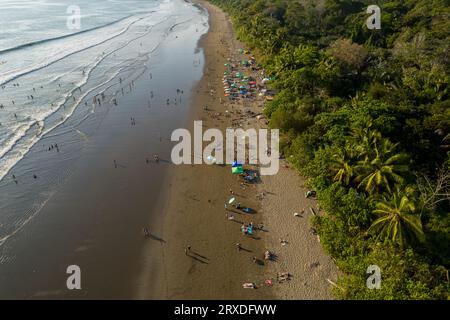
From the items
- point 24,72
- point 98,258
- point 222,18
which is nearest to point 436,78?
point 98,258

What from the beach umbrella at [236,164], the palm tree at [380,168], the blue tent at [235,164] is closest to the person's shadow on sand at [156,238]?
the blue tent at [235,164]

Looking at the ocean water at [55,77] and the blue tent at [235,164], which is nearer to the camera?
the ocean water at [55,77]

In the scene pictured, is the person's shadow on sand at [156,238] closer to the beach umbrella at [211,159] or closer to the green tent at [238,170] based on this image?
the green tent at [238,170]

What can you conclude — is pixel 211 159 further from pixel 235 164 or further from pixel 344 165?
pixel 344 165

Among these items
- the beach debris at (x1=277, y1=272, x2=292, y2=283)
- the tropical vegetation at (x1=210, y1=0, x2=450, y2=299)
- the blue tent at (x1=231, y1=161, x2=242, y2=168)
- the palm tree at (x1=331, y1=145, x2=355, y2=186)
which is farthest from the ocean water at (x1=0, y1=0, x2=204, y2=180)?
the palm tree at (x1=331, y1=145, x2=355, y2=186)

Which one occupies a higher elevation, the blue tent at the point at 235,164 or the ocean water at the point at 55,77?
the ocean water at the point at 55,77

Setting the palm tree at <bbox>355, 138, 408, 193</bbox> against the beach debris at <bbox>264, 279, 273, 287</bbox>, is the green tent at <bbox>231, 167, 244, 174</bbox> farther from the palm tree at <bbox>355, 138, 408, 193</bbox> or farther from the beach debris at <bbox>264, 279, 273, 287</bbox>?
the beach debris at <bbox>264, 279, 273, 287</bbox>

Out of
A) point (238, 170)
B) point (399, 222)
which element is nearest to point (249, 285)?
point (399, 222)
